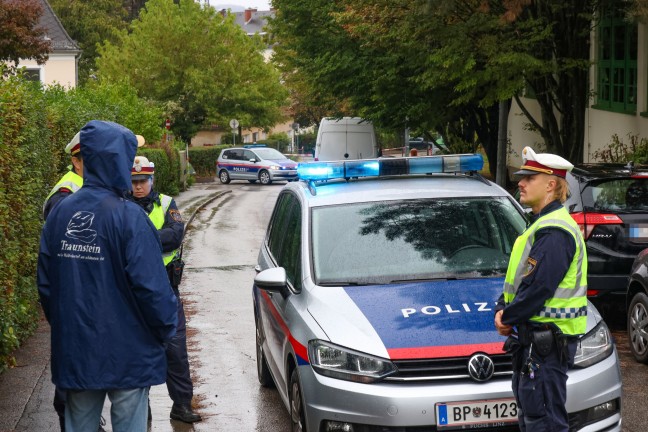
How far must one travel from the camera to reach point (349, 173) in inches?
298

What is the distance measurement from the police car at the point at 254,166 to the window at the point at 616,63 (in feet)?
74.4

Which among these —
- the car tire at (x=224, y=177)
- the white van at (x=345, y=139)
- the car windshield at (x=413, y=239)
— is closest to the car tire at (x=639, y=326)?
the car windshield at (x=413, y=239)

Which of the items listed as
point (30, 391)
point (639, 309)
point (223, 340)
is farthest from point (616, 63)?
point (30, 391)

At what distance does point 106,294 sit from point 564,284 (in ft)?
7.04

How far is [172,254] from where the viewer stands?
7.41 m

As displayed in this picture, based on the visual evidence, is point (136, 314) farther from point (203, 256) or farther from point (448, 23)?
point (448, 23)

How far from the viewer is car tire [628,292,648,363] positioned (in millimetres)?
8836

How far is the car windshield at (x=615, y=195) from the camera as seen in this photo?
1002 centimetres

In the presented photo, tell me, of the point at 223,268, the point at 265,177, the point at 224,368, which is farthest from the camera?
the point at 265,177

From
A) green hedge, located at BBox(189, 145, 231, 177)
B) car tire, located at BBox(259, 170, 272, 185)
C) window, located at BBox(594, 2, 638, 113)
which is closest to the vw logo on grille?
window, located at BBox(594, 2, 638, 113)

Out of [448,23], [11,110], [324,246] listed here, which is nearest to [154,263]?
[324,246]

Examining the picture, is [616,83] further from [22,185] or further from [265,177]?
[265,177]

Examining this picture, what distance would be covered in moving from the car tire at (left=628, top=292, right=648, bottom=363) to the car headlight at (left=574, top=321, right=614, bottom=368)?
3.00 metres

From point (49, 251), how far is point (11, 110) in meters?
4.88
